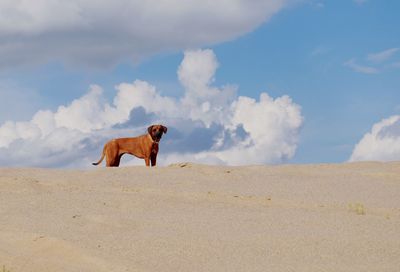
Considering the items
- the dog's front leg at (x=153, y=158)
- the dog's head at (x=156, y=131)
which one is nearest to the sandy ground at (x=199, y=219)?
the dog's head at (x=156, y=131)

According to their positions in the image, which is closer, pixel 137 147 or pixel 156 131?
pixel 156 131

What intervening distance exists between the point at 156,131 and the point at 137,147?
1.02 meters

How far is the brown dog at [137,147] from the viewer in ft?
63.2

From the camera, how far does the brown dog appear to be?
19.2 meters

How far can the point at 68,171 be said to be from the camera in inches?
667

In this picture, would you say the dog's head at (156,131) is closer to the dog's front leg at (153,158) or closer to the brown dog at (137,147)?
the brown dog at (137,147)

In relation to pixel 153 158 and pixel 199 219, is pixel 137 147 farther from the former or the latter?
pixel 199 219

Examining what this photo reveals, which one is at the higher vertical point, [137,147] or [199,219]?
[137,147]

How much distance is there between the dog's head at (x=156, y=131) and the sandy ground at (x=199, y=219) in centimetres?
211

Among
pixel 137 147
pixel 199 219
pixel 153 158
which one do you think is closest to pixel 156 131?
pixel 153 158

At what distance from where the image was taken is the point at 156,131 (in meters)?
19.1

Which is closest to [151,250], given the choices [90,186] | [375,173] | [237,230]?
[237,230]

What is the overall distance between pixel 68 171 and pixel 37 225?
6108 millimetres

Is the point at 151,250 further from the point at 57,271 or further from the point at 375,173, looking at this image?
the point at 375,173
